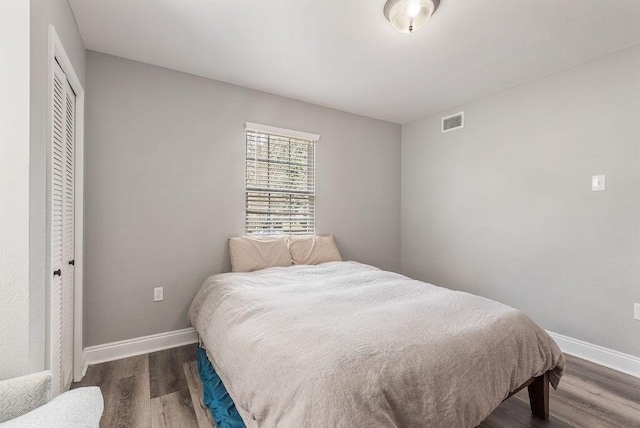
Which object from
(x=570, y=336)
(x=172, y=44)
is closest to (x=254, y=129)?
(x=172, y=44)

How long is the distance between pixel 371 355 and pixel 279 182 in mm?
2290

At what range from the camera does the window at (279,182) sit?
3021 mm

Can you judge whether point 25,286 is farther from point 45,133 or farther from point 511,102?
point 511,102

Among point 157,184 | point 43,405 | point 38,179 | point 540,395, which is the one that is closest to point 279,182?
point 157,184

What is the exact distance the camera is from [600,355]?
2.36 meters

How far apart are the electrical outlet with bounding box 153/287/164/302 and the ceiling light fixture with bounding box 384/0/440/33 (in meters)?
2.69

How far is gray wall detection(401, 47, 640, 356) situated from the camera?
2.28 meters

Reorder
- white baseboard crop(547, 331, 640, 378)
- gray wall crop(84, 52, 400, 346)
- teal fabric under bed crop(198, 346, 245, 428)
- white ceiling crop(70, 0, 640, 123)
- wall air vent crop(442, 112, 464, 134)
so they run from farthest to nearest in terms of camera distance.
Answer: wall air vent crop(442, 112, 464, 134)
gray wall crop(84, 52, 400, 346)
white baseboard crop(547, 331, 640, 378)
white ceiling crop(70, 0, 640, 123)
teal fabric under bed crop(198, 346, 245, 428)

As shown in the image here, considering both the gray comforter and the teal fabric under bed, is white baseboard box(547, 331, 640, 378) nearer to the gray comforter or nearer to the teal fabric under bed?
the gray comforter

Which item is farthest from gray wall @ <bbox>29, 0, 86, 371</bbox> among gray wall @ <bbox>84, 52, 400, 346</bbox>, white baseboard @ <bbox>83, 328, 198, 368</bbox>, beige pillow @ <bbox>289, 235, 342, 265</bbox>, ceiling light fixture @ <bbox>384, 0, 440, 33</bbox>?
beige pillow @ <bbox>289, 235, 342, 265</bbox>

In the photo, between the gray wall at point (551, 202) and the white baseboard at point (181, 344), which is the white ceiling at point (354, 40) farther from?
the white baseboard at point (181, 344)

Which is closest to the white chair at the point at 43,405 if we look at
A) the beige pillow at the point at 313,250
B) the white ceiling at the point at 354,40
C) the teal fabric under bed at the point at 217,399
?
the teal fabric under bed at the point at 217,399

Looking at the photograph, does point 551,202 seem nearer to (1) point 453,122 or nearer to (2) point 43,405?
(1) point 453,122

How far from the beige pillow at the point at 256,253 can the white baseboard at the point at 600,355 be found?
2.55 m
